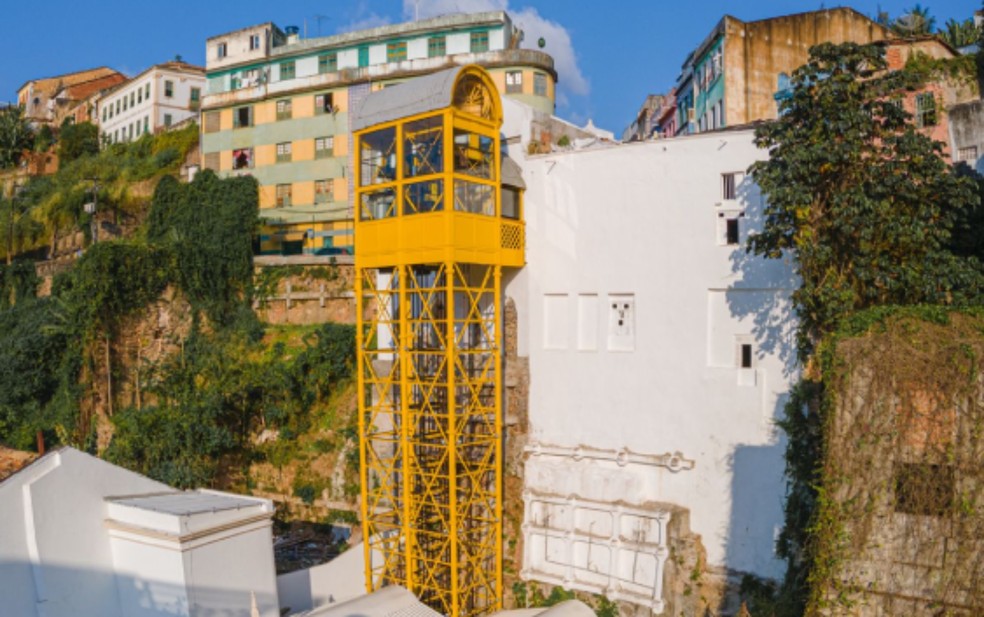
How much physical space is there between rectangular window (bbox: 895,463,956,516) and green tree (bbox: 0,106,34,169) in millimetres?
54816

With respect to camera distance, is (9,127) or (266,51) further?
(9,127)

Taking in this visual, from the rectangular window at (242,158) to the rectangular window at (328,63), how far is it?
414 cm

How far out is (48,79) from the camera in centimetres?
6112

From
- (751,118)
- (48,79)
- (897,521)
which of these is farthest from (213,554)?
(48,79)

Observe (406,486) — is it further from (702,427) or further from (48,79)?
(48,79)

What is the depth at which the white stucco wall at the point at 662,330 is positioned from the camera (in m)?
14.5

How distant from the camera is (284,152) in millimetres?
31016

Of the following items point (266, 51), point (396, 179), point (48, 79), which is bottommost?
point (396, 179)

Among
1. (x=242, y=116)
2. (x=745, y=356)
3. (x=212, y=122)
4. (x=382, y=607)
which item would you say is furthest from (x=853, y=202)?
(x=212, y=122)

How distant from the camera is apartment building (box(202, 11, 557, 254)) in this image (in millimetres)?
29109

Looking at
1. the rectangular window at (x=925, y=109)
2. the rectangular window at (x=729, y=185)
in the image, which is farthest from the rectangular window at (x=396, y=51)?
the rectangular window at (x=729, y=185)

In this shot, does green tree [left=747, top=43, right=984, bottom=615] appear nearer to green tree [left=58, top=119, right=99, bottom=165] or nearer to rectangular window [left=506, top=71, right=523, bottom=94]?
rectangular window [left=506, top=71, right=523, bottom=94]

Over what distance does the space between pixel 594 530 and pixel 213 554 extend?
6.90m

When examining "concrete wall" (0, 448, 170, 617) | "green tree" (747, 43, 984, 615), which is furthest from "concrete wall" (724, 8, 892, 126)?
"concrete wall" (0, 448, 170, 617)
